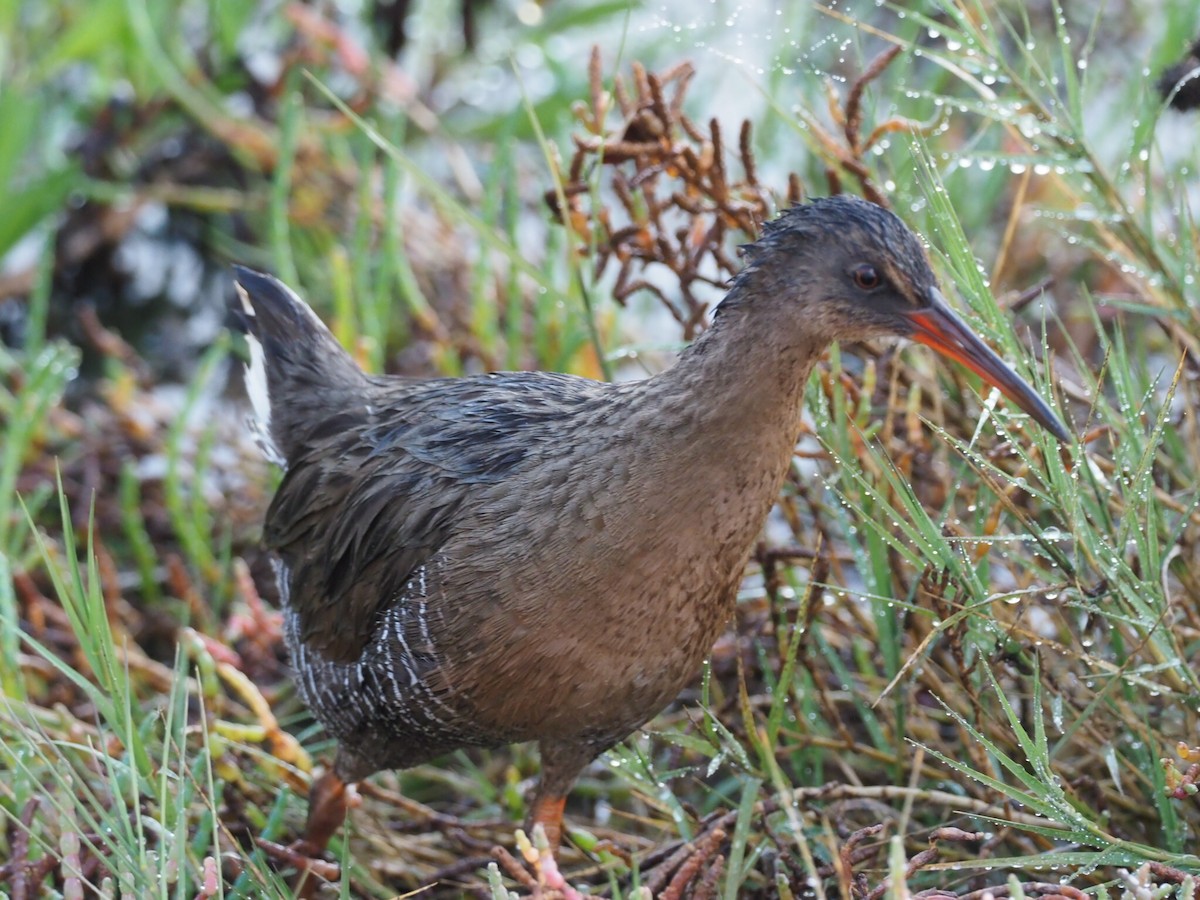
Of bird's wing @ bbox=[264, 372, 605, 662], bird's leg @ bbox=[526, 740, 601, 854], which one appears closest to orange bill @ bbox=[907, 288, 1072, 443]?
bird's wing @ bbox=[264, 372, 605, 662]

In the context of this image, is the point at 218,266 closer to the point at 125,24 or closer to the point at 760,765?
the point at 125,24

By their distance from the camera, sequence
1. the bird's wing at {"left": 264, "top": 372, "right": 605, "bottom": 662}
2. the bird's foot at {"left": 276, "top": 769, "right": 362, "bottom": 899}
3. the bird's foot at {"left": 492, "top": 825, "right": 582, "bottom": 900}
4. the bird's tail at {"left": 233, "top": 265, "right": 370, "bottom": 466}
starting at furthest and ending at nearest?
the bird's tail at {"left": 233, "top": 265, "right": 370, "bottom": 466}
the bird's foot at {"left": 276, "top": 769, "right": 362, "bottom": 899}
the bird's wing at {"left": 264, "top": 372, "right": 605, "bottom": 662}
the bird's foot at {"left": 492, "top": 825, "right": 582, "bottom": 900}

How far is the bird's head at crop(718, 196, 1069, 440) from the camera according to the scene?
88.0 inches

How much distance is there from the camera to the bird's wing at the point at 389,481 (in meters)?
2.55

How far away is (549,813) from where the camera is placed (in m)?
2.70

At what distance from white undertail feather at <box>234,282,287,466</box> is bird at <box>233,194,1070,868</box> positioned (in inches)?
18.1

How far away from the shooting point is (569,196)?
313 centimetres

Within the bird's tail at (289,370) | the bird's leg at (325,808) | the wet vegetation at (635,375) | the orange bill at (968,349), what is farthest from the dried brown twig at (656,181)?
the bird's leg at (325,808)

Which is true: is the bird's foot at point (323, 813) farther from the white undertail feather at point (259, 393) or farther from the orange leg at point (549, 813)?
the white undertail feather at point (259, 393)

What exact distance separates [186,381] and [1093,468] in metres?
3.01

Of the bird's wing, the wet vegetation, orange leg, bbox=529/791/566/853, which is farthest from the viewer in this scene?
orange leg, bbox=529/791/566/853

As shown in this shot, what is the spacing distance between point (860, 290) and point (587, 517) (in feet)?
1.72

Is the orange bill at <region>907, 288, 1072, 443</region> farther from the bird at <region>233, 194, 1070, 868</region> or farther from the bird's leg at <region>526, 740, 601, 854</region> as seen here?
the bird's leg at <region>526, 740, 601, 854</region>

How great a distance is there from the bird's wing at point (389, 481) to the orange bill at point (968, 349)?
0.58m
